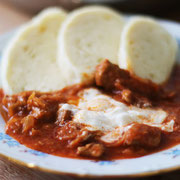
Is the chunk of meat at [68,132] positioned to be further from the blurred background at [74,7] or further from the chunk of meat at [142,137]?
the blurred background at [74,7]

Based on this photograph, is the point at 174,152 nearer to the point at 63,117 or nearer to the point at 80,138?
the point at 80,138

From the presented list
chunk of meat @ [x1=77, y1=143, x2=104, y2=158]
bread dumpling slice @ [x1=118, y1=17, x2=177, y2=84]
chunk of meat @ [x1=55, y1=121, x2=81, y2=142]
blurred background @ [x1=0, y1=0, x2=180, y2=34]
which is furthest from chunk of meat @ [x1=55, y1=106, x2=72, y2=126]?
blurred background @ [x1=0, y1=0, x2=180, y2=34]

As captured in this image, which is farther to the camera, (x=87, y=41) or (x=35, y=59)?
(x=87, y=41)

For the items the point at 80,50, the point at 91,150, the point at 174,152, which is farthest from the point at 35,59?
the point at 174,152

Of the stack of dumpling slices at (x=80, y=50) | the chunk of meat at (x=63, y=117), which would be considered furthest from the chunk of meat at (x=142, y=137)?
the stack of dumpling slices at (x=80, y=50)

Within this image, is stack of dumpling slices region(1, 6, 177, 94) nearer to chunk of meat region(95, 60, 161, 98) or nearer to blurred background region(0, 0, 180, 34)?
chunk of meat region(95, 60, 161, 98)

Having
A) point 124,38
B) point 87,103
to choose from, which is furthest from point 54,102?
point 124,38

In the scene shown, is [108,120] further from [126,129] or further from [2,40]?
[2,40]
